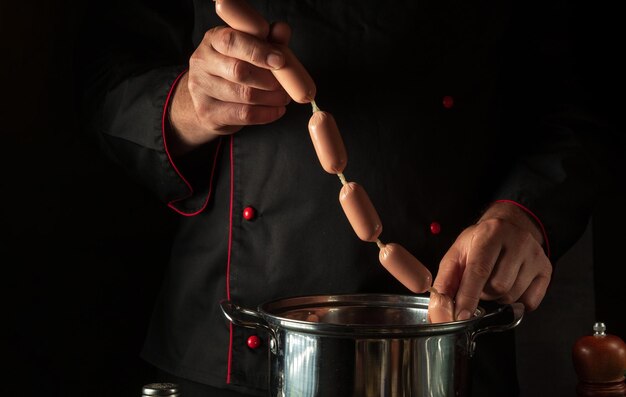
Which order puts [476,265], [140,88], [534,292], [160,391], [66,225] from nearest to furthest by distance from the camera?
[160,391]
[476,265]
[534,292]
[140,88]
[66,225]

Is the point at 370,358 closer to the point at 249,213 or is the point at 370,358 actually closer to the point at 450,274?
the point at 450,274

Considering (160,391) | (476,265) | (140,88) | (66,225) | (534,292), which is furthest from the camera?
(66,225)

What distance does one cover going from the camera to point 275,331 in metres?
0.92

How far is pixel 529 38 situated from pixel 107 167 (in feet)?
2.84

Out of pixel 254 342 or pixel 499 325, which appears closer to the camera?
pixel 499 325

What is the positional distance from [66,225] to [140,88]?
13.5 inches

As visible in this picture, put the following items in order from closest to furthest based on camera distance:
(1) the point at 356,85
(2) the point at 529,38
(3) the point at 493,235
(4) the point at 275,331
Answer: (4) the point at 275,331 < (3) the point at 493,235 < (1) the point at 356,85 < (2) the point at 529,38

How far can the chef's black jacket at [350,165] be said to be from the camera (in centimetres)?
126

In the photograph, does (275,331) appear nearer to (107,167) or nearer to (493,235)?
(493,235)

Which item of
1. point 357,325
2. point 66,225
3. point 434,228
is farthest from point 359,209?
point 66,225

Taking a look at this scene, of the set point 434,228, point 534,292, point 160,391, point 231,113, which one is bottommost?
point 160,391

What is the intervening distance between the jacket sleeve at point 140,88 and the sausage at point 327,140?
0.39 metres

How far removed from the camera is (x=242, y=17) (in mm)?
984

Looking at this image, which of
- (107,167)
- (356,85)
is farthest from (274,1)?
(107,167)
